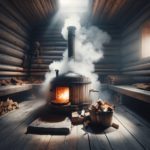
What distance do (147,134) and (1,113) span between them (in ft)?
13.7

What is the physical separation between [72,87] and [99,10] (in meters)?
4.52

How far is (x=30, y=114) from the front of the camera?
16.5 ft

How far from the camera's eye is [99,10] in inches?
299

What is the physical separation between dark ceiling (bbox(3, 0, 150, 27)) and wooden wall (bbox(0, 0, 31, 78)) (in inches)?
15.3

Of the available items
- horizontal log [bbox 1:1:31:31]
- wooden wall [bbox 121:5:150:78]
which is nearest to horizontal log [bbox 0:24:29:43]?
horizontal log [bbox 1:1:31:31]

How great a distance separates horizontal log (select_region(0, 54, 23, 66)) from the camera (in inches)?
240

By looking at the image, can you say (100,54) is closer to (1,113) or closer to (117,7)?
(117,7)

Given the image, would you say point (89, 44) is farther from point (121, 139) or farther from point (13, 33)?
point (121, 139)

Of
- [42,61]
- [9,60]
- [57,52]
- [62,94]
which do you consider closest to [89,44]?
[57,52]

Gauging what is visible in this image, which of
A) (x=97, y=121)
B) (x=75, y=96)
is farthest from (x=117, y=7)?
(x=97, y=121)

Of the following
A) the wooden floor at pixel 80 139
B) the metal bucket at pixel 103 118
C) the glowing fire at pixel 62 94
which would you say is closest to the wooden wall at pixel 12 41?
the glowing fire at pixel 62 94

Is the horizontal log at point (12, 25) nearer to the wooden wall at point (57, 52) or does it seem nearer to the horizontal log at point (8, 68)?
the wooden wall at point (57, 52)

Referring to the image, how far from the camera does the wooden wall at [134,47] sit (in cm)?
611

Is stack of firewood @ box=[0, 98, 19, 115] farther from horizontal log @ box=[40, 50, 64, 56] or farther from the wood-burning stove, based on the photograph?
horizontal log @ box=[40, 50, 64, 56]
